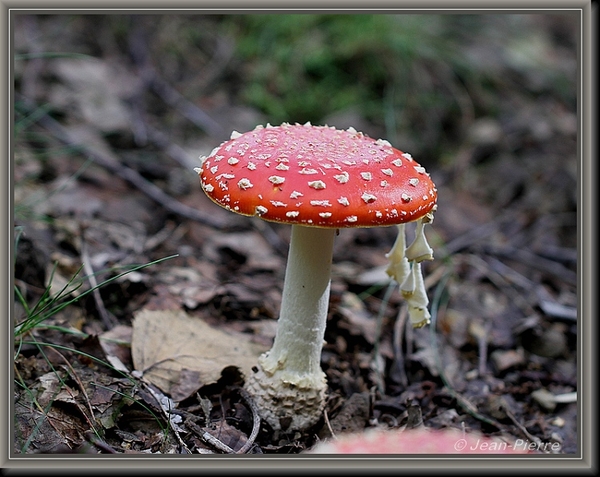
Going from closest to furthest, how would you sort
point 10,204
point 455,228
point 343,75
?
point 10,204
point 455,228
point 343,75

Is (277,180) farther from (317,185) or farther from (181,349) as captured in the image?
(181,349)

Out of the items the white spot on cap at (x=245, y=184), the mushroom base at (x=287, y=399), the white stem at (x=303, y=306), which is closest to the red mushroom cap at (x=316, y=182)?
the white spot on cap at (x=245, y=184)

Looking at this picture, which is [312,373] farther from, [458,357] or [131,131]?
[131,131]

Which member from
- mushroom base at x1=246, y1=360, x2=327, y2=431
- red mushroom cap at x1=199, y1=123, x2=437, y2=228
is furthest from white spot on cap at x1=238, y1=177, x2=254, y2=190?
mushroom base at x1=246, y1=360, x2=327, y2=431

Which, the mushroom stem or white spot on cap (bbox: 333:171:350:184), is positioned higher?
white spot on cap (bbox: 333:171:350:184)

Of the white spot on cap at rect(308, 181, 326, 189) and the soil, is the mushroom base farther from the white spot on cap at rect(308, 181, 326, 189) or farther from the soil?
the white spot on cap at rect(308, 181, 326, 189)

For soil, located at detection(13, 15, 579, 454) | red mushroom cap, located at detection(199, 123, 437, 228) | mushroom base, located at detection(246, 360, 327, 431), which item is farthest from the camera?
mushroom base, located at detection(246, 360, 327, 431)

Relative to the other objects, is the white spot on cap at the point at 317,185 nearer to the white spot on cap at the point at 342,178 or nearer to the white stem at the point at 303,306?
the white spot on cap at the point at 342,178

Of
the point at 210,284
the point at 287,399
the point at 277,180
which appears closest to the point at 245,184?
the point at 277,180

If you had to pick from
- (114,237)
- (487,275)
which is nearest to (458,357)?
(487,275)
